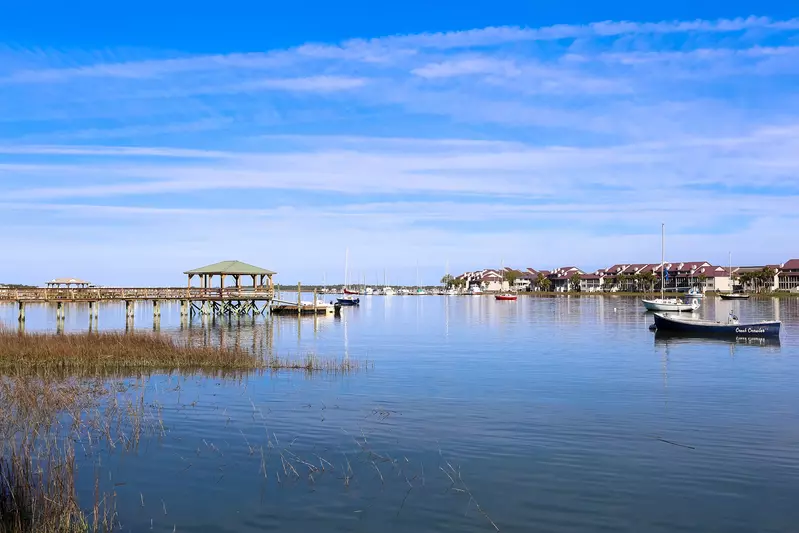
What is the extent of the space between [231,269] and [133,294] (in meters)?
10.7

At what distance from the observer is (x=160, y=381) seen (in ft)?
90.7

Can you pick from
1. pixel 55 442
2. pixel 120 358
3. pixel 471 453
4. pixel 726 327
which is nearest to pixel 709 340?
pixel 726 327

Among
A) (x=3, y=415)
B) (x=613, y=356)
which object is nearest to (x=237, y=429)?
(x=3, y=415)

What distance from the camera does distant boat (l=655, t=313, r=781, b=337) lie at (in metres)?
51.8

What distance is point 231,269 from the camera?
73.8 m

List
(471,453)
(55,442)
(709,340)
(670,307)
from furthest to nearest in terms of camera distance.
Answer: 1. (670,307)
2. (709,340)
3. (471,453)
4. (55,442)

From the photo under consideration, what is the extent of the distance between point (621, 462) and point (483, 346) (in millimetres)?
31247

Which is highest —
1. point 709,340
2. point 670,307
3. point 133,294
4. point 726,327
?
point 133,294

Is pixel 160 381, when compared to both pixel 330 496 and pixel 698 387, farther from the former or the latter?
pixel 698 387

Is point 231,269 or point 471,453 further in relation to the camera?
point 231,269

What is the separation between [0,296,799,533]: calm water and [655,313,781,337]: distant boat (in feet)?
65.2

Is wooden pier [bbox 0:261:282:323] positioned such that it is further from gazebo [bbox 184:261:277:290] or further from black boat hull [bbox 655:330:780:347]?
black boat hull [bbox 655:330:780:347]

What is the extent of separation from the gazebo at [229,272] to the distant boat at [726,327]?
41015 mm

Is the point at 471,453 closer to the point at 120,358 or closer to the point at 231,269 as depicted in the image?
the point at 120,358
